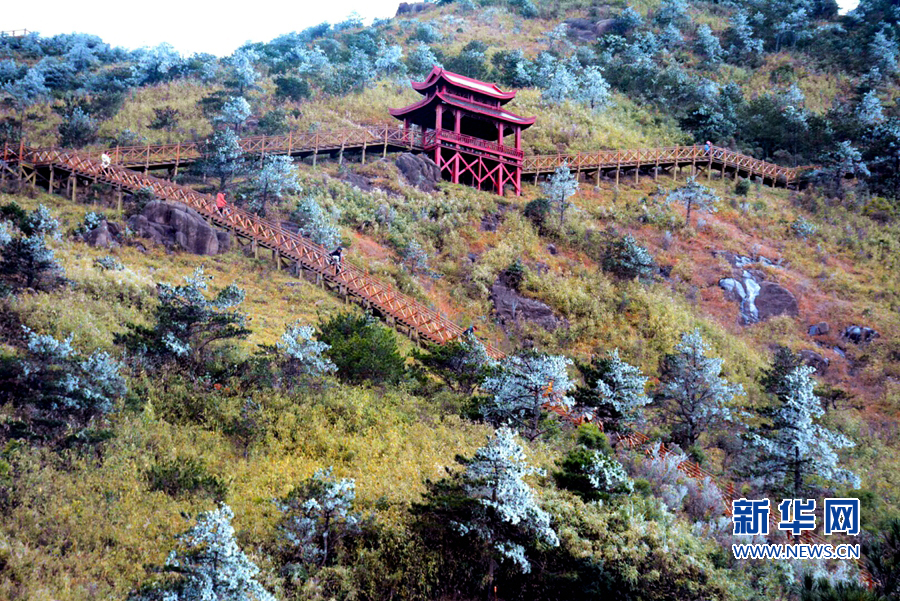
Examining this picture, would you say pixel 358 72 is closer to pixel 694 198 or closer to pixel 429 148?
pixel 429 148

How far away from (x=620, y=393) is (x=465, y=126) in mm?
26101

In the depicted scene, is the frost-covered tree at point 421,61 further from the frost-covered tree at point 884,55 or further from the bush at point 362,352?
the bush at point 362,352

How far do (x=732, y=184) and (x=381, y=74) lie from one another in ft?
89.5

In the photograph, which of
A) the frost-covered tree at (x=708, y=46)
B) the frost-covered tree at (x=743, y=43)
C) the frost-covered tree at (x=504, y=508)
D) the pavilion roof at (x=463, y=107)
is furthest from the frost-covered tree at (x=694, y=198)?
the frost-covered tree at (x=743, y=43)

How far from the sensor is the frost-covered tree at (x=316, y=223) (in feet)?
97.5

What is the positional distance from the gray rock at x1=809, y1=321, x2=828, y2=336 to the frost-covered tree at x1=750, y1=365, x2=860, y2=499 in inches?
556

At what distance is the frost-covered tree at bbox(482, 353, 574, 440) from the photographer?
18250 mm

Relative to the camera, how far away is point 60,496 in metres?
12.2

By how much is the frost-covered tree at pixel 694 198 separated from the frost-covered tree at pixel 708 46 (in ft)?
101

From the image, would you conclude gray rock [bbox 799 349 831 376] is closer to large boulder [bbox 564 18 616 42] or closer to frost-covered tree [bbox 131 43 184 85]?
frost-covered tree [bbox 131 43 184 85]

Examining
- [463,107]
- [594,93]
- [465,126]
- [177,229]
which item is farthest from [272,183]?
[594,93]

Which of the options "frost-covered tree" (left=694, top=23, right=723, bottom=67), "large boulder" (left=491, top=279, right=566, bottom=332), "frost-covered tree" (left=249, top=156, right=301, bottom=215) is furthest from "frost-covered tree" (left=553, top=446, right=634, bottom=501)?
"frost-covered tree" (left=694, top=23, right=723, bottom=67)

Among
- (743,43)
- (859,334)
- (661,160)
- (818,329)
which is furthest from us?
(743,43)

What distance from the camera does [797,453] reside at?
19.0 m
